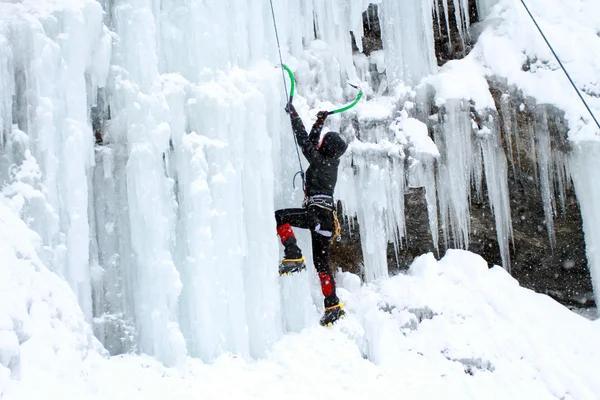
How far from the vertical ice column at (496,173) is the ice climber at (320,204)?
2.66 metres

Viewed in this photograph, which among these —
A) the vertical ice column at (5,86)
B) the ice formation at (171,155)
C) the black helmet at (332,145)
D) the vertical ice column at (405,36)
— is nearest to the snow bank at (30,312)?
the ice formation at (171,155)

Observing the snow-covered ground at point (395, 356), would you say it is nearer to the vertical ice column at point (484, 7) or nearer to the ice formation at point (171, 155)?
the ice formation at point (171, 155)

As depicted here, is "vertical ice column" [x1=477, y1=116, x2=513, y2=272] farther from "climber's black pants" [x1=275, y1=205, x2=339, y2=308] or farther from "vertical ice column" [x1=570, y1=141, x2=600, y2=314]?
"climber's black pants" [x1=275, y1=205, x2=339, y2=308]

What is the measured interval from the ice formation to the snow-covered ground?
1.22ft

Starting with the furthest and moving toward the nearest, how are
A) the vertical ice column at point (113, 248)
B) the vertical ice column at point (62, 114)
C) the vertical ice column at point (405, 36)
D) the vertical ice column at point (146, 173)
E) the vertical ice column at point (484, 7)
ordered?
1. the vertical ice column at point (484, 7)
2. the vertical ice column at point (405, 36)
3. the vertical ice column at point (113, 248)
4. the vertical ice column at point (146, 173)
5. the vertical ice column at point (62, 114)

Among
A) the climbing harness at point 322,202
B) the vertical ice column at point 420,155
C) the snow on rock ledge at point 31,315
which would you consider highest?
the vertical ice column at point 420,155

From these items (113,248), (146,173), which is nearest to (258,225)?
(146,173)

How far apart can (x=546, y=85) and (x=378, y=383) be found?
463 centimetres

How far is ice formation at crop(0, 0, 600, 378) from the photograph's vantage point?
434 cm

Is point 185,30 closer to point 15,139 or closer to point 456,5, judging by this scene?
Result: point 15,139

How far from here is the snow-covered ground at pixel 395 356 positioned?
12.3ft

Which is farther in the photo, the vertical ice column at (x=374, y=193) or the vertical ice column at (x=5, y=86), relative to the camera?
the vertical ice column at (x=374, y=193)

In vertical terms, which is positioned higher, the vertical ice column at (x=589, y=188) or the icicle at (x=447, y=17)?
the icicle at (x=447, y=17)

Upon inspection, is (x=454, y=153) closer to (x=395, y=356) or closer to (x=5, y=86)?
(x=395, y=356)
